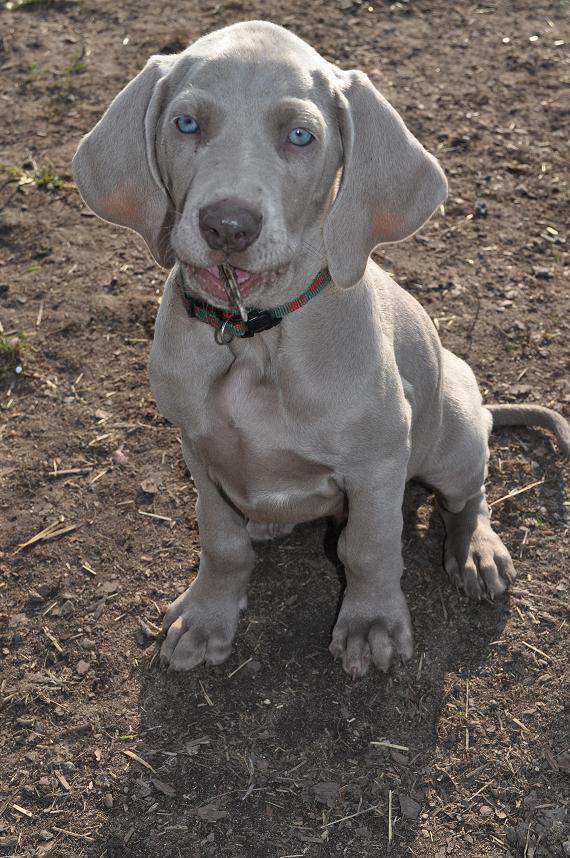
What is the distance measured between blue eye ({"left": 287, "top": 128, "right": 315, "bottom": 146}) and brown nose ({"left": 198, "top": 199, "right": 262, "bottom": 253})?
0.30 m

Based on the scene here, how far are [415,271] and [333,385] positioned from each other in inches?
98.4

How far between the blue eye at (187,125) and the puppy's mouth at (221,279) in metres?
0.39

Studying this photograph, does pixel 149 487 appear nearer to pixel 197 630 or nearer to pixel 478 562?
pixel 197 630

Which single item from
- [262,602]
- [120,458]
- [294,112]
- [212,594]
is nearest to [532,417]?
[262,602]

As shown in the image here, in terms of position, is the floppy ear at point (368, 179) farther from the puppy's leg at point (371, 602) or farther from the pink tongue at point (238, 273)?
the puppy's leg at point (371, 602)

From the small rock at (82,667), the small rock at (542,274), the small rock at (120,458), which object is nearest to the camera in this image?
the small rock at (82,667)

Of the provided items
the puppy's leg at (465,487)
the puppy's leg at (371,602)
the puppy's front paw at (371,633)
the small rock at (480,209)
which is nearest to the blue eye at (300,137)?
the puppy's leg at (371,602)

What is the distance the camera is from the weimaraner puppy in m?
2.95

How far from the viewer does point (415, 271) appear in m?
5.70

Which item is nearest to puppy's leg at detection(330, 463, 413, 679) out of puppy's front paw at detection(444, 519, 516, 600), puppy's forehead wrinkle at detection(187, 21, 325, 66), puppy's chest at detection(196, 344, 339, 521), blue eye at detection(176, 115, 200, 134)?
puppy's chest at detection(196, 344, 339, 521)

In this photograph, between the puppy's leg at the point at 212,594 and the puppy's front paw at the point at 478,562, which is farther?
the puppy's front paw at the point at 478,562

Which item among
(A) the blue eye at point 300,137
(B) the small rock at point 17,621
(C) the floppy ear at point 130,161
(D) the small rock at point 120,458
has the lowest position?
(B) the small rock at point 17,621

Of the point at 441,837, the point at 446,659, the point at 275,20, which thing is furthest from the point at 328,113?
the point at 275,20

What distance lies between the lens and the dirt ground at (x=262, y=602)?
3.66 metres
